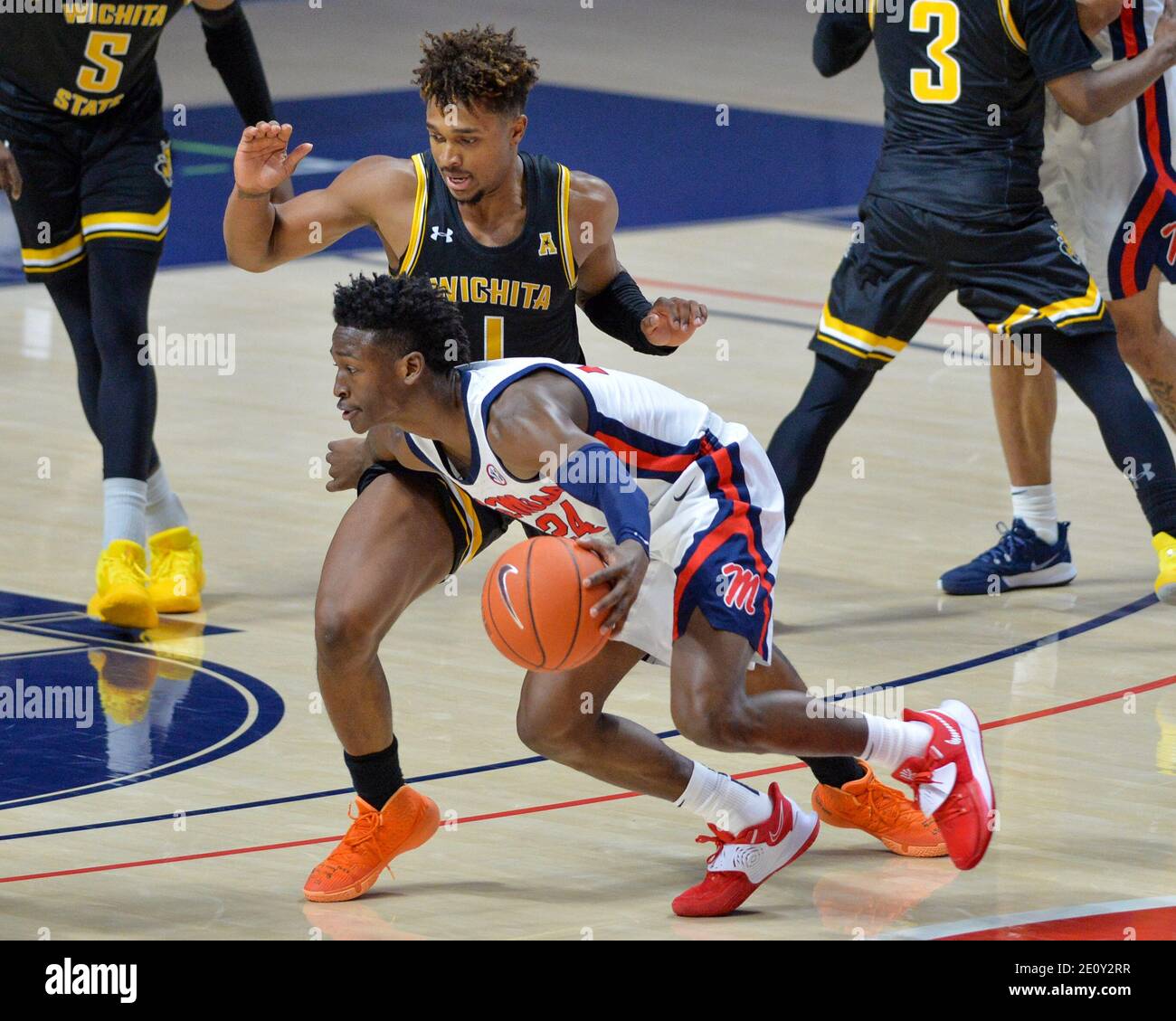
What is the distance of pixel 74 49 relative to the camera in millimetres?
7008

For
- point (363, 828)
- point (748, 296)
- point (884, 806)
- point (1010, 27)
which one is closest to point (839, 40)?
point (1010, 27)

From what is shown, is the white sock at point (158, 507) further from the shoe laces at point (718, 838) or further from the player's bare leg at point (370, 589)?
the shoe laces at point (718, 838)

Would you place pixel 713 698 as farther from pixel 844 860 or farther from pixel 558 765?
pixel 558 765

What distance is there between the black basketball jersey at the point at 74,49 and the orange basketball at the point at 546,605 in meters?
3.15

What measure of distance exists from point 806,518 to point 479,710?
2486 millimetres

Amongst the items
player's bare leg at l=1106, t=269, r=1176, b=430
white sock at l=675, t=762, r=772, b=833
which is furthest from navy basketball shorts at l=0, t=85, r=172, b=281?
player's bare leg at l=1106, t=269, r=1176, b=430

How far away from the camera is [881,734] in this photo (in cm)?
500

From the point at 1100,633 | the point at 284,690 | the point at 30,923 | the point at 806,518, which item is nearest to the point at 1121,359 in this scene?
the point at 1100,633

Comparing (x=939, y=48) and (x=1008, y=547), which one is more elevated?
(x=939, y=48)

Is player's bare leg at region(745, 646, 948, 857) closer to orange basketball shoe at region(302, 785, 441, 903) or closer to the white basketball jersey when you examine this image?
the white basketball jersey

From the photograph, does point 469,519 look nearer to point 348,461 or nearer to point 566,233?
point 348,461

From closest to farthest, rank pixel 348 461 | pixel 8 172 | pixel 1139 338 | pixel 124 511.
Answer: pixel 348 461
pixel 8 172
pixel 124 511
pixel 1139 338

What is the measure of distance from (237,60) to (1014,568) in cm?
305

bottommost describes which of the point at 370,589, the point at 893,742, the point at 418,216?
the point at 893,742
